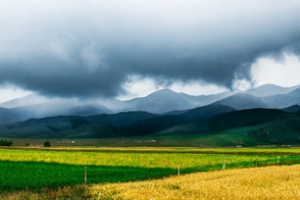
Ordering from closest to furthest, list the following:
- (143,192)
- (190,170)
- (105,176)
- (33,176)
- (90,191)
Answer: (143,192), (90,191), (33,176), (105,176), (190,170)

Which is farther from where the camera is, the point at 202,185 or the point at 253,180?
the point at 253,180

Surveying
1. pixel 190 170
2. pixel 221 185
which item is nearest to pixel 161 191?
pixel 221 185

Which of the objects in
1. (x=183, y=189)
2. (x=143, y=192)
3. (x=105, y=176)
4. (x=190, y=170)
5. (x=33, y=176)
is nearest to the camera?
(x=143, y=192)

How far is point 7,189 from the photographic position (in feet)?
106

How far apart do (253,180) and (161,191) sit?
10.5 meters

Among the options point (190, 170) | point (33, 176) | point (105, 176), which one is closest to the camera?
point (33, 176)

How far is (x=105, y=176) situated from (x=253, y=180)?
17.6 metres

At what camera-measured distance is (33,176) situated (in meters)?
39.5

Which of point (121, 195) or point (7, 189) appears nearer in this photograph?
point (121, 195)

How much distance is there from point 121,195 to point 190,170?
26.7m

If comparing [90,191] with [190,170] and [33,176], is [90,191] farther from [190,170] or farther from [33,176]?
[190,170]

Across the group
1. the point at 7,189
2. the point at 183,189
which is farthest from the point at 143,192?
the point at 7,189

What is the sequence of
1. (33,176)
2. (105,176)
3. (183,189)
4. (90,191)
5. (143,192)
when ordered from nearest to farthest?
(143,192) < (183,189) < (90,191) < (33,176) < (105,176)

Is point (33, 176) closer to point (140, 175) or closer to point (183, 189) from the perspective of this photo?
point (140, 175)
